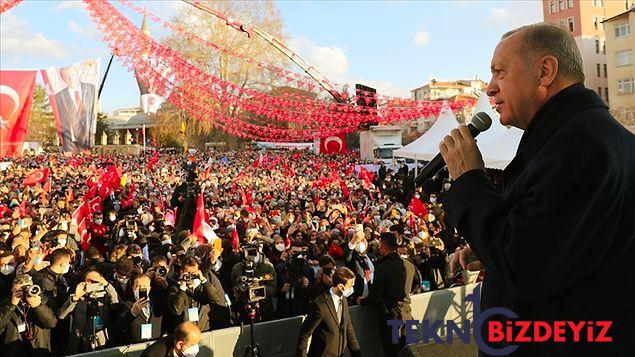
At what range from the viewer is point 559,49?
1.29 metres

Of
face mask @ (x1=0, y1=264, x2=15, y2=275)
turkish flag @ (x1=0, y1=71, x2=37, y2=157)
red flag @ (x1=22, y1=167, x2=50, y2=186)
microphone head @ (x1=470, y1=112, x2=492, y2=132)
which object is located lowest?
face mask @ (x1=0, y1=264, x2=15, y2=275)

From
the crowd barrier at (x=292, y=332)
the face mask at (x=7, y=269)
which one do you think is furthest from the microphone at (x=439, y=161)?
the face mask at (x=7, y=269)

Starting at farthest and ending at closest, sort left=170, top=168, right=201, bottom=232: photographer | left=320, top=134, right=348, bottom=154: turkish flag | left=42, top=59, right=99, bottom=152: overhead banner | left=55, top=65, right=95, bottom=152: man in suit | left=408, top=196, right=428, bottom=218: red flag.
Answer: left=320, top=134, right=348, bottom=154: turkish flag → left=55, top=65, right=95, bottom=152: man in suit → left=42, top=59, right=99, bottom=152: overhead banner → left=170, top=168, right=201, bottom=232: photographer → left=408, top=196, right=428, bottom=218: red flag

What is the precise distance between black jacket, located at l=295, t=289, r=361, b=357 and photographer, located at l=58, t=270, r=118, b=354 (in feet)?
6.73

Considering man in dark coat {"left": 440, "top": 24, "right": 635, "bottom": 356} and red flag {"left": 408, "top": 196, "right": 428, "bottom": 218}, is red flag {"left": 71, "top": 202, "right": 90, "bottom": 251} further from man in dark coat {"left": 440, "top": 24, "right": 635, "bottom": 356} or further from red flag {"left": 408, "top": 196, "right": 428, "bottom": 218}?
man in dark coat {"left": 440, "top": 24, "right": 635, "bottom": 356}

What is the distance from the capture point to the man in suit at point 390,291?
6.02m

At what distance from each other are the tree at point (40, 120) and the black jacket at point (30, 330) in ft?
191

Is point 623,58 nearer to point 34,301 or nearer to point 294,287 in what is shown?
point 294,287

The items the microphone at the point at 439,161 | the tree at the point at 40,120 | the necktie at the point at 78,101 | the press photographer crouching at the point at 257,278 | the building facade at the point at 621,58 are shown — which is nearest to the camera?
the microphone at the point at 439,161

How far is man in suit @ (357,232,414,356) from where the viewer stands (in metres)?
6.02

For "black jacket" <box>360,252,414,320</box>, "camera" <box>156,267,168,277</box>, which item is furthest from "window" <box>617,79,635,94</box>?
"camera" <box>156,267,168,277</box>

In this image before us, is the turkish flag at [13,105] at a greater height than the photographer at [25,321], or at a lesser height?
greater

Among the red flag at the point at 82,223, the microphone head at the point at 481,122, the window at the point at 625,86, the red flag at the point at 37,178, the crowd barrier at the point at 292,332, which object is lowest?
the crowd barrier at the point at 292,332

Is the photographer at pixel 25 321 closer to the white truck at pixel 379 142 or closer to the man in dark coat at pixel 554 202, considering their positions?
the man in dark coat at pixel 554 202
